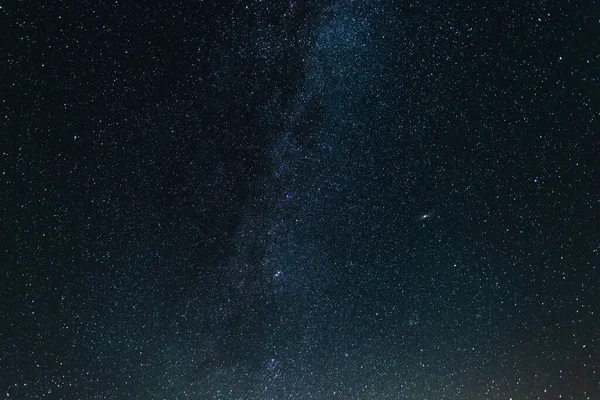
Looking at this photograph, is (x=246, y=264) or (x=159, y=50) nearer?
(x=159, y=50)

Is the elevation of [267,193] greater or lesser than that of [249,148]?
lesser

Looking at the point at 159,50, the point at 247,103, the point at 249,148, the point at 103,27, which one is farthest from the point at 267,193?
the point at 103,27

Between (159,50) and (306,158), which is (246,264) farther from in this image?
(159,50)

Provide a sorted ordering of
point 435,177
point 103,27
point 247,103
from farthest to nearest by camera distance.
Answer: point 435,177, point 247,103, point 103,27

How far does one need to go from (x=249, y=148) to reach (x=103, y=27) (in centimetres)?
63

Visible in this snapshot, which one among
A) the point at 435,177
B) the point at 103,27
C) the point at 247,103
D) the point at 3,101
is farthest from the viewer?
the point at 435,177

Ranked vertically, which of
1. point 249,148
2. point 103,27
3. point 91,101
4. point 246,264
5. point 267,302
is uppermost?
point 103,27

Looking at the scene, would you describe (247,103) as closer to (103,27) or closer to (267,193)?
(267,193)

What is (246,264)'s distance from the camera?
212 cm

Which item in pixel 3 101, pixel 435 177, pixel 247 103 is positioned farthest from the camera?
pixel 435 177

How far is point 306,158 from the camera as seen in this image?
2129 millimetres

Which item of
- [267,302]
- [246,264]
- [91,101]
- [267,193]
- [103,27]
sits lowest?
[267,302]

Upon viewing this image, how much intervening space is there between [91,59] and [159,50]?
8.9 inches

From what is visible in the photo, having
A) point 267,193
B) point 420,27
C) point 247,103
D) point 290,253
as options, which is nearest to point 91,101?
point 247,103
